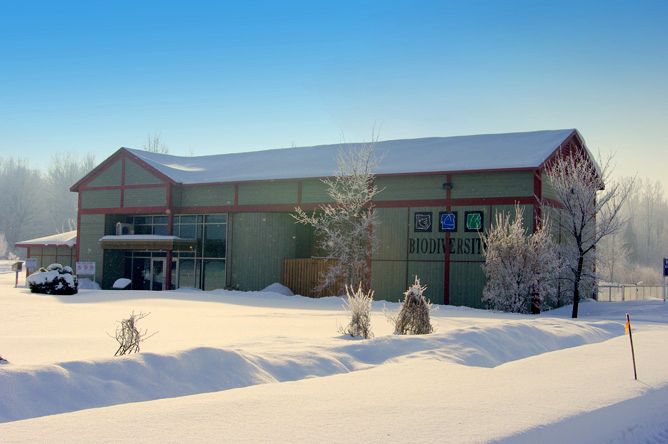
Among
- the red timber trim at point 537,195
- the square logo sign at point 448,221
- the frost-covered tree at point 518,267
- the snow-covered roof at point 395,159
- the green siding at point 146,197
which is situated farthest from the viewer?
the green siding at point 146,197

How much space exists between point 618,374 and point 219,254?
25057 mm

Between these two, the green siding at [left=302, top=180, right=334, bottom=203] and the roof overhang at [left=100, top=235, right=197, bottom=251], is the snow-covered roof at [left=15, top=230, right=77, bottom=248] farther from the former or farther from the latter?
the green siding at [left=302, top=180, right=334, bottom=203]

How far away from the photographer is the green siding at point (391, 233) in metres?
26.8

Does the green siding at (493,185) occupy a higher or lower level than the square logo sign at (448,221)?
higher

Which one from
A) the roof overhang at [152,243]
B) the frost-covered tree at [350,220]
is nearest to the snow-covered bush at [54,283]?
the roof overhang at [152,243]

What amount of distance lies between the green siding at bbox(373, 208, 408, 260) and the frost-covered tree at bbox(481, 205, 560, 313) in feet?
14.4

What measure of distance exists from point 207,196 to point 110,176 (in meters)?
6.51

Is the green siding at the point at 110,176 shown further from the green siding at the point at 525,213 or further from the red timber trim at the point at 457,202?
the green siding at the point at 525,213

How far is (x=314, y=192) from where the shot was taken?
2962 cm

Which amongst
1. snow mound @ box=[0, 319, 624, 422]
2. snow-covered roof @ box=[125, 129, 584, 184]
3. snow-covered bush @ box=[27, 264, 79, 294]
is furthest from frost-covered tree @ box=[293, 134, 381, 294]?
snow mound @ box=[0, 319, 624, 422]

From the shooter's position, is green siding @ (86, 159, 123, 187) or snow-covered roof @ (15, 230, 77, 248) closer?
green siding @ (86, 159, 123, 187)

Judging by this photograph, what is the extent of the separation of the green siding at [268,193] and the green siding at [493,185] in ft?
26.7

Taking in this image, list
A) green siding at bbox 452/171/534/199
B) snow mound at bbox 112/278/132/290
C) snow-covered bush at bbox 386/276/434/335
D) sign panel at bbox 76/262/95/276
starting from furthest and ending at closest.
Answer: snow mound at bbox 112/278/132/290 < sign panel at bbox 76/262/95/276 < green siding at bbox 452/171/534/199 < snow-covered bush at bbox 386/276/434/335

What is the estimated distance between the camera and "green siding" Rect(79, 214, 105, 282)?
115 feet
